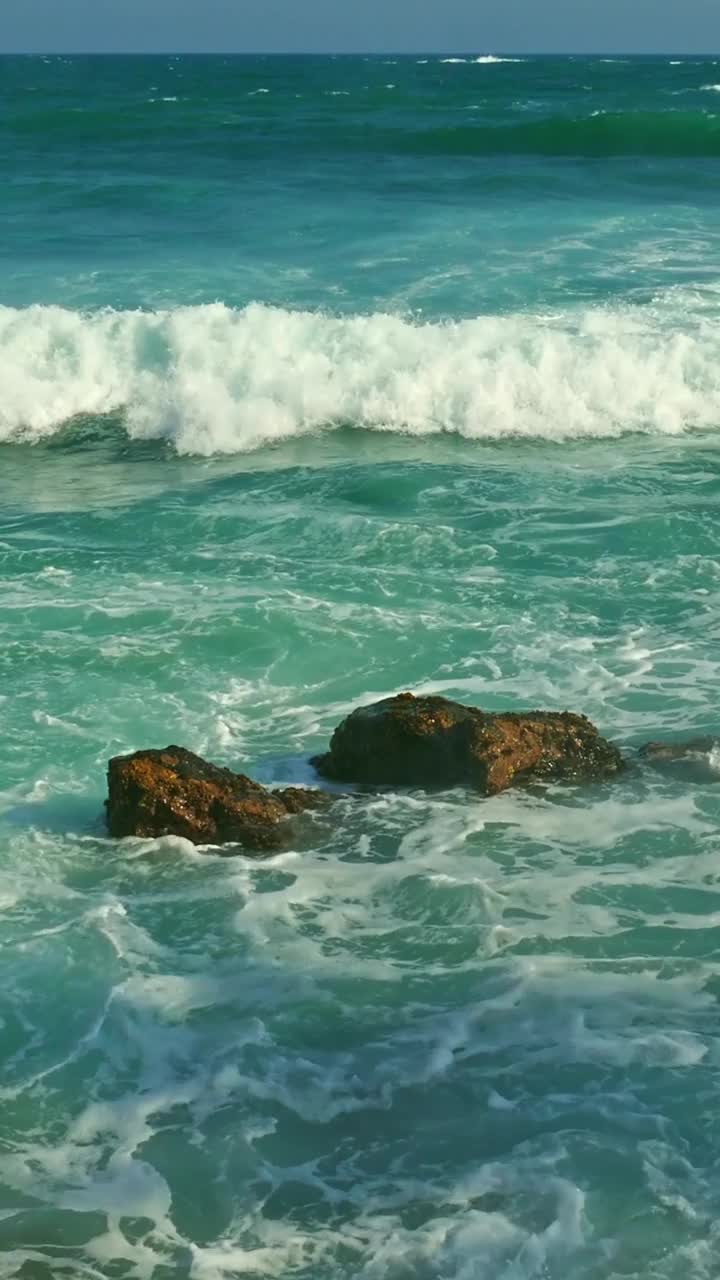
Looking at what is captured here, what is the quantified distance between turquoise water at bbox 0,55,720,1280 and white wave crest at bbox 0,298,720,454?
6cm

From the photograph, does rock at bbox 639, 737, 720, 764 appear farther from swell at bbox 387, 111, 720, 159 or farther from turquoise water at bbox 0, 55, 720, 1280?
swell at bbox 387, 111, 720, 159

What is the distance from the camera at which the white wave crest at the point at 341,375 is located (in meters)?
17.0

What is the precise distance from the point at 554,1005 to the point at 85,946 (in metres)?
2.09

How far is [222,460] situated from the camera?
52.9 feet

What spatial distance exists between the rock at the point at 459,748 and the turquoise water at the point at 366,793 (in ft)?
0.54

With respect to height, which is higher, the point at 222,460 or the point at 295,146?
the point at 295,146

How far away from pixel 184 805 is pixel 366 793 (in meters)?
1.06

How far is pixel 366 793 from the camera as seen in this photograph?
8.37 m

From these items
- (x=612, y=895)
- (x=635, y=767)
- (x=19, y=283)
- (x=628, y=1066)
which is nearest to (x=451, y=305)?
(x=19, y=283)

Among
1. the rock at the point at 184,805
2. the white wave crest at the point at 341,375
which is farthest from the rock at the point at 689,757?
the white wave crest at the point at 341,375

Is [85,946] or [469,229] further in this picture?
[469,229]

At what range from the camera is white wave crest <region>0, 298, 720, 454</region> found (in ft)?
55.8

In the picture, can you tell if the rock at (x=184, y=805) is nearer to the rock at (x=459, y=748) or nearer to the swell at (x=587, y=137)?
the rock at (x=459, y=748)

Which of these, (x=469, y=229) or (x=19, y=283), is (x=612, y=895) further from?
(x=469, y=229)
